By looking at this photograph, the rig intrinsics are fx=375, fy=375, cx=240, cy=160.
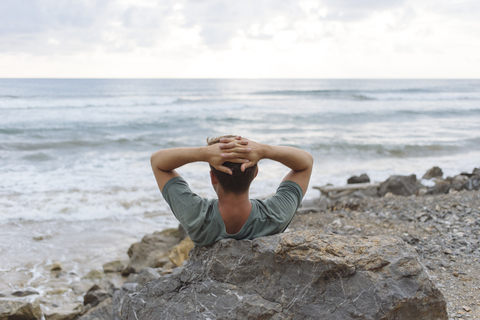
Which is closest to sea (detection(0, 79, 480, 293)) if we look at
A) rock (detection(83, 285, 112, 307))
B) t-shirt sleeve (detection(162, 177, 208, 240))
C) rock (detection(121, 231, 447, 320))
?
rock (detection(83, 285, 112, 307))

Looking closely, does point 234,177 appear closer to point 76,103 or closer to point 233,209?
point 233,209

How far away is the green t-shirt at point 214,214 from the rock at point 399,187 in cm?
721

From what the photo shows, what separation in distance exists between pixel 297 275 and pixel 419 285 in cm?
70

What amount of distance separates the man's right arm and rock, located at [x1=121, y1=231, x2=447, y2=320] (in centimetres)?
42

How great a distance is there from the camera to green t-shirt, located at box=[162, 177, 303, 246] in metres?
2.42

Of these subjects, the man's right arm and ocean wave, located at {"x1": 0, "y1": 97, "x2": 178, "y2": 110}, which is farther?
ocean wave, located at {"x1": 0, "y1": 97, "x2": 178, "y2": 110}

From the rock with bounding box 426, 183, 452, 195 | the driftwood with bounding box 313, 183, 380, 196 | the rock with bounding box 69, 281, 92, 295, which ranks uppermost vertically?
the rock with bounding box 426, 183, 452, 195

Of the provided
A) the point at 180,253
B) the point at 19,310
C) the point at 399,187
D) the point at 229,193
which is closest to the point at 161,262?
the point at 180,253

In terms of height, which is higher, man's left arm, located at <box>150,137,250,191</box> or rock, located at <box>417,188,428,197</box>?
man's left arm, located at <box>150,137,250,191</box>

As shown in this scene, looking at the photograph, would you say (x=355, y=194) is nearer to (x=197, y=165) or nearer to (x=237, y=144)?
(x=197, y=165)

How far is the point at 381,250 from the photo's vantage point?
2344 millimetres

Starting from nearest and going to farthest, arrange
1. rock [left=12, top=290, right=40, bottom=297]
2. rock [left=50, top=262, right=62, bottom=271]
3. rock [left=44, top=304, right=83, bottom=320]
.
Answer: rock [left=44, top=304, right=83, bottom=320]
rock [left=12, top=290, right=40, bottom=297]
rock [left=50, top=262, right=62, bottom=271]

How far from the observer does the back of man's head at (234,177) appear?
7.47ft

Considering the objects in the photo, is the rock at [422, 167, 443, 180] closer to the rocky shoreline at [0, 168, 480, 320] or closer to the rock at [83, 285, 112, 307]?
the rocky shoreline at [0, 168, 480, 320]
